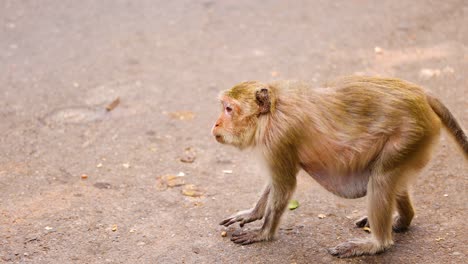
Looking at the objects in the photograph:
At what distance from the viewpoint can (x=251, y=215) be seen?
5672 millimetres

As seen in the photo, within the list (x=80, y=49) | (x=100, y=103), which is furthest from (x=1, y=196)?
(x=80, y=49)

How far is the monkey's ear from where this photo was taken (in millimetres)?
5012

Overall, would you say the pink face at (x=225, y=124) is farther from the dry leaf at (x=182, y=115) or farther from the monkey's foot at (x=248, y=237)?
the dry leaf at (x=182, y=115)

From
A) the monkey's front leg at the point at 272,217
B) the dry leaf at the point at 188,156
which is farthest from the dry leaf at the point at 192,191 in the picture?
the monkey's front leg at the point at 272,217

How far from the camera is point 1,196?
6.07 metres

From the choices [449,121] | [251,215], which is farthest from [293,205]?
[449,121]

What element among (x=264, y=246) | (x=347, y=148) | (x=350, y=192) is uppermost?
(x=347, y=148)

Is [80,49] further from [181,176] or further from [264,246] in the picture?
[264,246]

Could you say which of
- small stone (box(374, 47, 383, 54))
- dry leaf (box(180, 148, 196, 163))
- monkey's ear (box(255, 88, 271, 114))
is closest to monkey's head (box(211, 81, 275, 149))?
monkey's ear (box(255, 88, 271, 114))

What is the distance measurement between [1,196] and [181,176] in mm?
1640

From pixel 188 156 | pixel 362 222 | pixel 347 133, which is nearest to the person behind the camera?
pixel 347 133

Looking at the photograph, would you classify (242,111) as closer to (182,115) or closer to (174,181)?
(174,181)

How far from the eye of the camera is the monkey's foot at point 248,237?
5.46 meters

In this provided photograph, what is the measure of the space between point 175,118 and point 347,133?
9.89 ft
